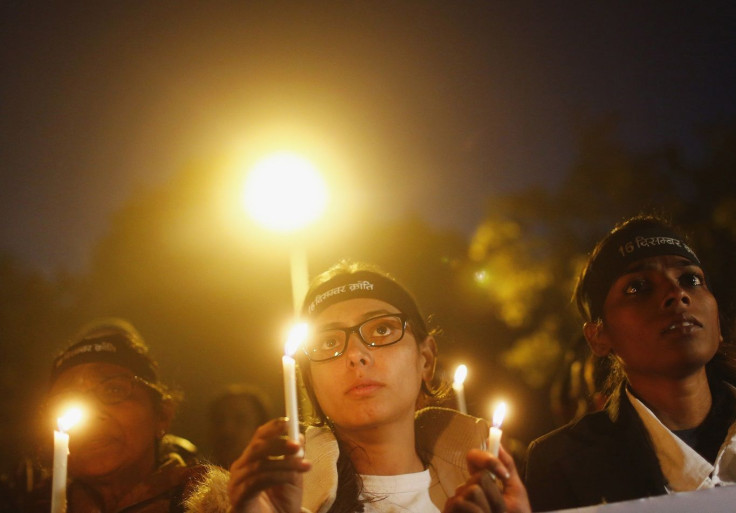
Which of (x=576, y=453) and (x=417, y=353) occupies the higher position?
(x=417, y=353)

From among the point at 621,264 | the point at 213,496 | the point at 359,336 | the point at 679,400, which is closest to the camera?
the point at 213,496

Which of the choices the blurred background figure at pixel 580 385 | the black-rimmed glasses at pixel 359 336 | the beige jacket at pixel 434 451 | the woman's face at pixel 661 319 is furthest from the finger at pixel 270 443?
the blurred background figure at pixel 580 385

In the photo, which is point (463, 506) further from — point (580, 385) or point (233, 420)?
point (233, 420)

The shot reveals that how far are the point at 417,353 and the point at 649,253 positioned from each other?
108 centimetres

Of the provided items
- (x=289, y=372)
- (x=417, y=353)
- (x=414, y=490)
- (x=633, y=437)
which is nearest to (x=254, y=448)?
(x=289, y=372)

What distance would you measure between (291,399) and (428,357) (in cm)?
116

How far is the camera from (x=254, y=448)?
A: 4.43ft

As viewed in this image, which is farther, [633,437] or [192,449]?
[192,449]

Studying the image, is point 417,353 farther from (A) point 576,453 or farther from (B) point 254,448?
(B) point 254,448

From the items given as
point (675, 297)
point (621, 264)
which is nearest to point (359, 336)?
point (621, 264)

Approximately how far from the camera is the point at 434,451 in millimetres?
2090

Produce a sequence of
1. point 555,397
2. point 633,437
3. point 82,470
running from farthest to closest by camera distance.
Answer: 1. point 555,397
2. point 82,470
3. point 633,437

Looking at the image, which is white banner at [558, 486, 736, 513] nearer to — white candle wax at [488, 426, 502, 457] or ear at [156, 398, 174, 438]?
white candle wax at [488, 426, 502, 457]

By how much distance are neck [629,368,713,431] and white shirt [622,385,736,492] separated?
0.09 meters
